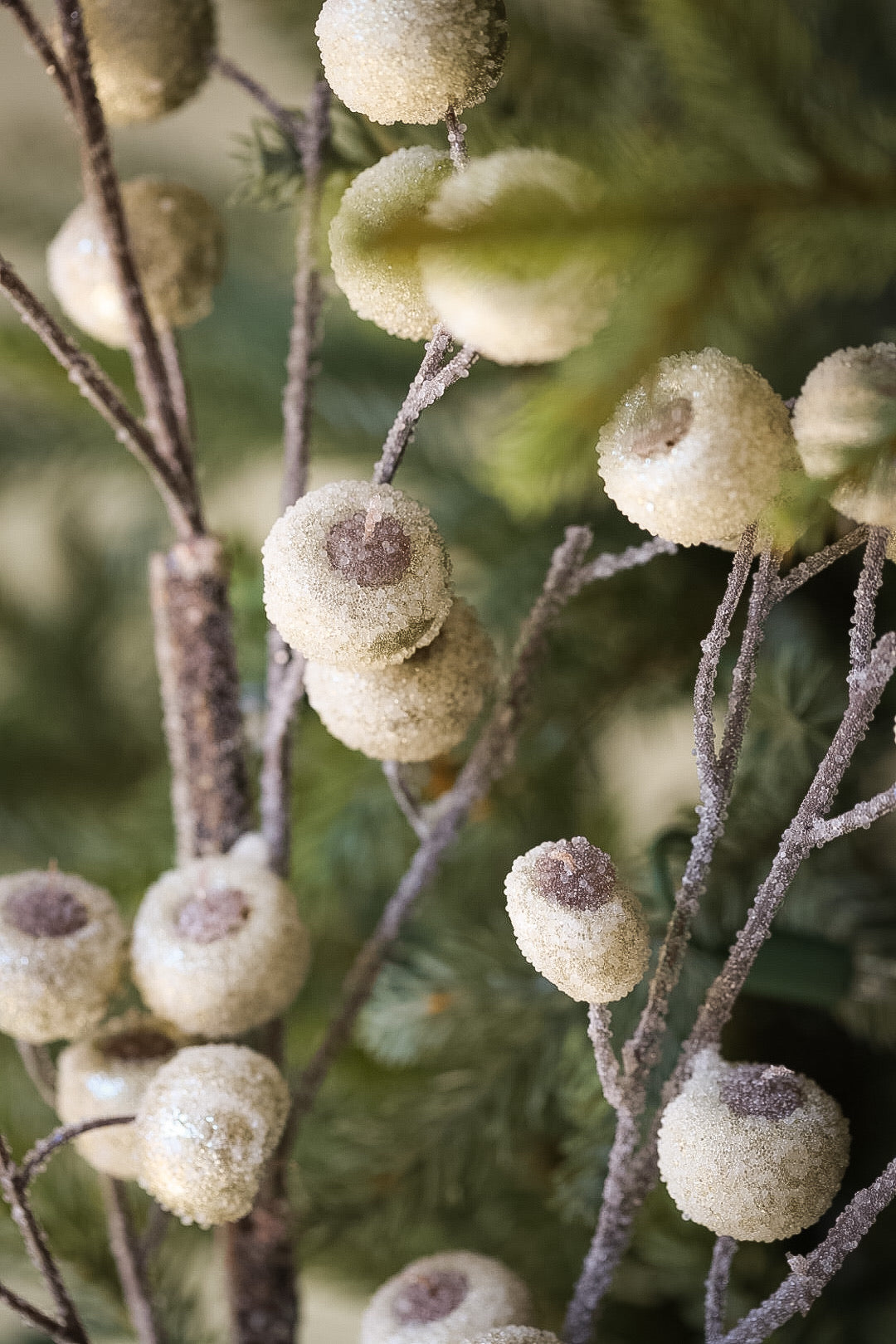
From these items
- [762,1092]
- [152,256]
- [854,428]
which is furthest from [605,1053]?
[152,256]

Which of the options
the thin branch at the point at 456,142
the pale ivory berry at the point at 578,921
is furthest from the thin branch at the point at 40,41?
the pale ivory berry at the point at 578,921

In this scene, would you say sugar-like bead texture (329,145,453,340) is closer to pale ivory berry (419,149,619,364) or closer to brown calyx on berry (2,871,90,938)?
pale ivory berry (419,149,619,364)

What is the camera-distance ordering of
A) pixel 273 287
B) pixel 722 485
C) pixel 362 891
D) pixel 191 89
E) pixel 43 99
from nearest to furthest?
pixel 722 485 < pixel 191 89 < pixel 362 891 < pixel 273 287 < pixel 43 99

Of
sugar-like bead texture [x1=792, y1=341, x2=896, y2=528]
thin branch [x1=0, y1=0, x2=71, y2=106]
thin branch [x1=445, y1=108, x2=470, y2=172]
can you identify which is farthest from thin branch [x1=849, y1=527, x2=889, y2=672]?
thin branch [x1=0, y1=0, x2=71, y2=106]

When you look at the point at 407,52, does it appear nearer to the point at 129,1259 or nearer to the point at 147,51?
the point at 147,51

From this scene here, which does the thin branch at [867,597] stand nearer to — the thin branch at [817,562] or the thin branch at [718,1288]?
the thin branch at [817,562]

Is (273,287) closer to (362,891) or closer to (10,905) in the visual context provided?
(362,891)

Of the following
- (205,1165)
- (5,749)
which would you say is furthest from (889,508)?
(5,749)

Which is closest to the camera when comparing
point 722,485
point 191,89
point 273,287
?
point 722,485
